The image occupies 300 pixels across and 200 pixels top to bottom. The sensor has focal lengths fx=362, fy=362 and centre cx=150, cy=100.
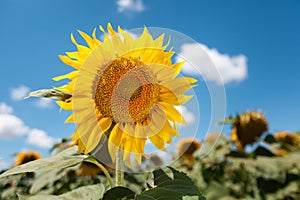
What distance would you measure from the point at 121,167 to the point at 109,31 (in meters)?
0.41

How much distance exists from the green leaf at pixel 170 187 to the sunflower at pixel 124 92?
109mm

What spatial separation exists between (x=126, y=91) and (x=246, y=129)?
3.19 meters

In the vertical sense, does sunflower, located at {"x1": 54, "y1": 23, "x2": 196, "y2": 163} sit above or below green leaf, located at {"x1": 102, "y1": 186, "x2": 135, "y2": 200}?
above

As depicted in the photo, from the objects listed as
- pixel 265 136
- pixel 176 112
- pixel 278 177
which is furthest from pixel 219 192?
pixel 176 112

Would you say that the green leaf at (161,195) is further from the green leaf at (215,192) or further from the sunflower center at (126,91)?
the green leaf at (215,192)

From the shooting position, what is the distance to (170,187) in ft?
3.06

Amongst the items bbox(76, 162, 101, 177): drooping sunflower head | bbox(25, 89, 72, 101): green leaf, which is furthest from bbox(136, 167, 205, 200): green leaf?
bbox(76, 162, 101, 177): drooping sunflower head

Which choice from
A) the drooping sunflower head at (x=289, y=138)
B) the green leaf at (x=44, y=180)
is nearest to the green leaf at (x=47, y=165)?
the green leaf at (x=44, y=180)

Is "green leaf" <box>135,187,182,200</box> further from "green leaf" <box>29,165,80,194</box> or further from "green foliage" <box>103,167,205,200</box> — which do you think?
"green leaf" <box>29,165,80,194</box>

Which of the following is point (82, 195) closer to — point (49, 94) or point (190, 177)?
point (49, 94)

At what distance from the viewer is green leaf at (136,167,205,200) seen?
2.78 feet

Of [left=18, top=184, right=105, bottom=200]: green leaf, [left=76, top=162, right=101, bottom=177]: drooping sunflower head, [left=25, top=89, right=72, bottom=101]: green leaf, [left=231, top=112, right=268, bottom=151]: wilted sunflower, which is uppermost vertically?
[left=231, top=112, right=268, bottom=151]: wilted sunflower

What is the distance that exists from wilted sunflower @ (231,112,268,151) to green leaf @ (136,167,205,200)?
3059mm

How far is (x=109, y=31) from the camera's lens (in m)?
1.11
